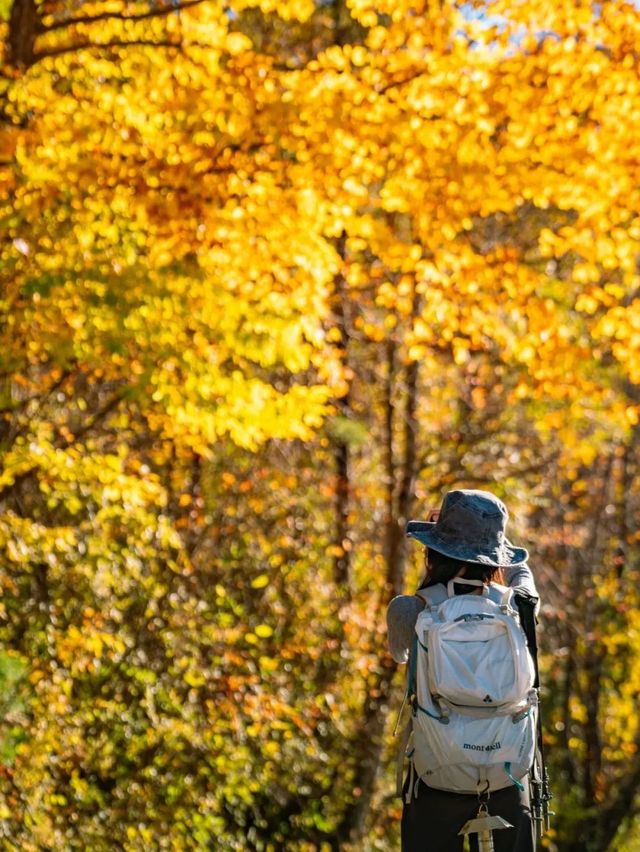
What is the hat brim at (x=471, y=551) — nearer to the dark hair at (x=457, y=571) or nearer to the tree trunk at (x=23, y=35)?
the dark hair at (x=457, y=571)

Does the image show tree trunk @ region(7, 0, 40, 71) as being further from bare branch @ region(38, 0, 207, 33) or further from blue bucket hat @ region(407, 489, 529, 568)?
blue bucket hat @ region(407, 489, 529, 568)

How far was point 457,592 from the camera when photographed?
3.76 metres

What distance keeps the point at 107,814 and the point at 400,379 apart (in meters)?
5.14

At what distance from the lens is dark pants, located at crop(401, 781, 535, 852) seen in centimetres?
367

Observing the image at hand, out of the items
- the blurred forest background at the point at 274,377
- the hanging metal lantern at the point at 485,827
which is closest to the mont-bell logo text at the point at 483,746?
the hanging metal lantern at the point at 485,827

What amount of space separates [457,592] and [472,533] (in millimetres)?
198

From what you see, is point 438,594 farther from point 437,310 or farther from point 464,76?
point 437,310

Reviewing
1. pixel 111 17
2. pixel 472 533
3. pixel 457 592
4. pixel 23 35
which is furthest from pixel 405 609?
pixel 23 35

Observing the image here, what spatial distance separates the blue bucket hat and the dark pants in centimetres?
72

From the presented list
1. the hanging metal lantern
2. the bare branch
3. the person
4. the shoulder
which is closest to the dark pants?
the person

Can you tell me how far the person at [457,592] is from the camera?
368cm

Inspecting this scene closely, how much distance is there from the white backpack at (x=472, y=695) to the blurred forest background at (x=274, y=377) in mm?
2726

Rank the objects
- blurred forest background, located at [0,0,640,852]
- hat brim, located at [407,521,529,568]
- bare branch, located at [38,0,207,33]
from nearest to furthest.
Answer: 1. hat brim, located at [407,521,529,568]
2. bare branch, located at [38,0,207,33]
3. blurred forest background, located at [0,0,640,852]

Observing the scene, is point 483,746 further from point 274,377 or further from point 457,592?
point 274,377
